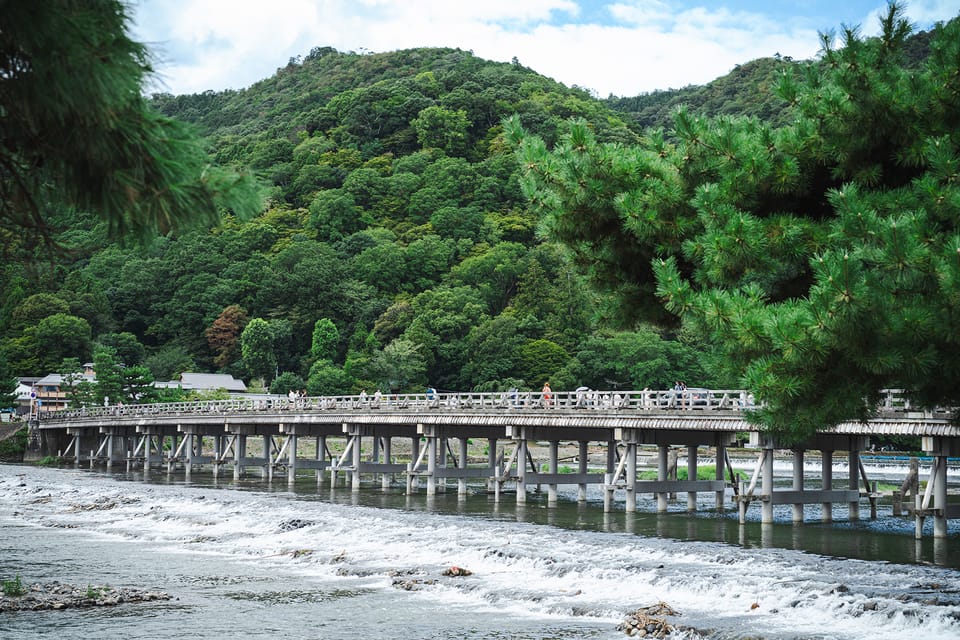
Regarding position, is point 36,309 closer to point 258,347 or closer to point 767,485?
point 258,347

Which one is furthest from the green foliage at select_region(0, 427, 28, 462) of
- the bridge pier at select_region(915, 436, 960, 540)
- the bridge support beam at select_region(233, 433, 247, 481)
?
the bridge pier at select_region(915, 436, 960, 540)

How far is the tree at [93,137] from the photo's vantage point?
5680mm

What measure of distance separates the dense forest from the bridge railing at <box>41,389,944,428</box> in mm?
12709

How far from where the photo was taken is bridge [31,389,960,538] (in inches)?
982

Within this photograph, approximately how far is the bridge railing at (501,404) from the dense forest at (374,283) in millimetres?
12709

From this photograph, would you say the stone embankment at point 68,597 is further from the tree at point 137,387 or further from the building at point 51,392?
the building at point 51,392

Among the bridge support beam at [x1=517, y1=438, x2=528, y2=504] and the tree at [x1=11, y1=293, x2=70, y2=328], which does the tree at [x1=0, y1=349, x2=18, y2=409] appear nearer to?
the tree at [x1=11, y1=293, x2=70, y2=328]

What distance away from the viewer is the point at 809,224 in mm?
11734

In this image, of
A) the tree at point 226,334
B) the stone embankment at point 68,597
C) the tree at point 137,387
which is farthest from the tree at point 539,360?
the stone embankment at point 68,597

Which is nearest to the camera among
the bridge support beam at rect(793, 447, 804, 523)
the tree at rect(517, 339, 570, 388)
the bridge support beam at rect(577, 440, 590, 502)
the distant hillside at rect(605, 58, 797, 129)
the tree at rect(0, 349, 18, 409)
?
the bridge support beam at rect(793, 447, 804, 523)

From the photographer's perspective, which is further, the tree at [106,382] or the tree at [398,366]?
the tree at [398,366]

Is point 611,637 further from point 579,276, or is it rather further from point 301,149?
point 301,149

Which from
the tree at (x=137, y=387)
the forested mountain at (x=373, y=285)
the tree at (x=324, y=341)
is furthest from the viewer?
the tree at (x=324, y=341)

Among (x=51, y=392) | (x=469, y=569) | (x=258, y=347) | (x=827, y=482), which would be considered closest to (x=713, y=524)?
(x=827, y=482)
